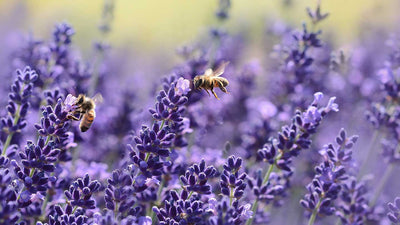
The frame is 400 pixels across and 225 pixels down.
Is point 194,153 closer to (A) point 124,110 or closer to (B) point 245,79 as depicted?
(A) point 124,110

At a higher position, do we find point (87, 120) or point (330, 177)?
point (87, 120)

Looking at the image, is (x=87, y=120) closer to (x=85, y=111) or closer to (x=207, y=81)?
(x=85, y=111)

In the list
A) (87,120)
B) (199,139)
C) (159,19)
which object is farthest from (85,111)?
(159,19)

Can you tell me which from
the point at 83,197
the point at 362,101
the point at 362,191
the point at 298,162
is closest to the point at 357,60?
the point at 362,101

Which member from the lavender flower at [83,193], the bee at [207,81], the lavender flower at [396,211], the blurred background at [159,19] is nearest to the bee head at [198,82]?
the bee at [207,81]

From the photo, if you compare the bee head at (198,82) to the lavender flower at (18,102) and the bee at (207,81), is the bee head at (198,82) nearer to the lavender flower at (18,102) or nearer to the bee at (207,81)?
the bee at (207,81)

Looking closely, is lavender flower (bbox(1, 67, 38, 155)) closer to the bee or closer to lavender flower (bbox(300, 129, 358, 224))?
the bee
